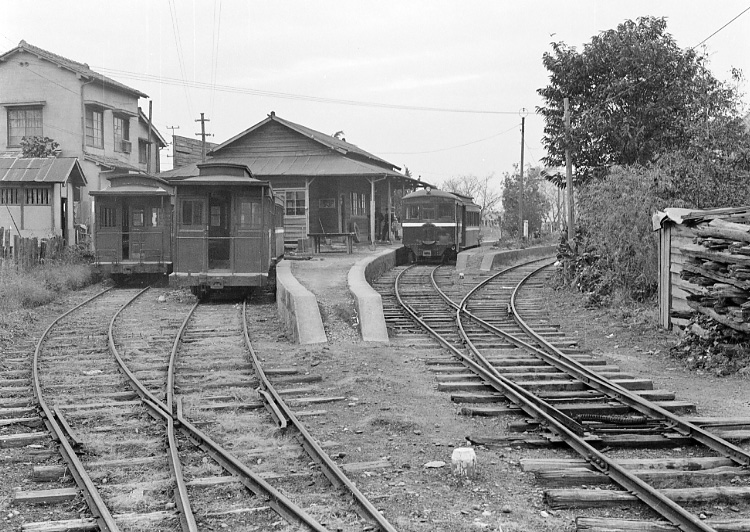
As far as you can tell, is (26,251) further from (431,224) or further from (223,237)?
(431,224)

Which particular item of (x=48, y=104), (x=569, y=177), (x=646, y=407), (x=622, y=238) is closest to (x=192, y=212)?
(x=622, y=238)

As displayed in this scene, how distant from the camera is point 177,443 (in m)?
7.13

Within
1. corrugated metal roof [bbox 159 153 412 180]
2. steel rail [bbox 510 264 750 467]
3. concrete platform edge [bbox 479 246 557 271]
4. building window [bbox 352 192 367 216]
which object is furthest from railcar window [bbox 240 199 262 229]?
building window [bbox 352 192 367 216]

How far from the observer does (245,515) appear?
5.45 metres

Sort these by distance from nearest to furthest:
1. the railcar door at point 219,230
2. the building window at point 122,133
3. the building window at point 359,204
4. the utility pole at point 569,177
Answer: the railcar door at point 219,230 < the utility pole at point 569,177 < the building window at point 359,204 < the building window at point 122,133

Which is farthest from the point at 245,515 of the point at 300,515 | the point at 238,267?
the point at 238,267

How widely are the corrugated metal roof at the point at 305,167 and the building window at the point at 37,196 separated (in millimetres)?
4898

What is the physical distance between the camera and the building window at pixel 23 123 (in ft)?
114

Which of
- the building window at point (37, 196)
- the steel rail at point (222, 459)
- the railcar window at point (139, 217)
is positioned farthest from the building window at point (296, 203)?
the steel rail at point (222, 459)

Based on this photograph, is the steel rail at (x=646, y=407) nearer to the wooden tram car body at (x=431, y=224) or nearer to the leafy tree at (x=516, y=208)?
the wooden tram car body at (x=431, y=224)

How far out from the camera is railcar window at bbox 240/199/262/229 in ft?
59.4

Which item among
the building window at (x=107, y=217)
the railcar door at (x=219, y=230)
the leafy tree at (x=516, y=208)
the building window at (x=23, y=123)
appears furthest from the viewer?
the leafy tree at (x=516, y=208)

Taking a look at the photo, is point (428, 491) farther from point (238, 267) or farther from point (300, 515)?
point (238, 267)

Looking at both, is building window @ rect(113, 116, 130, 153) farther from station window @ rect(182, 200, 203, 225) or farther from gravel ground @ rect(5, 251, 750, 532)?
gravel ground @ rect(5, 251, 750, 532)
